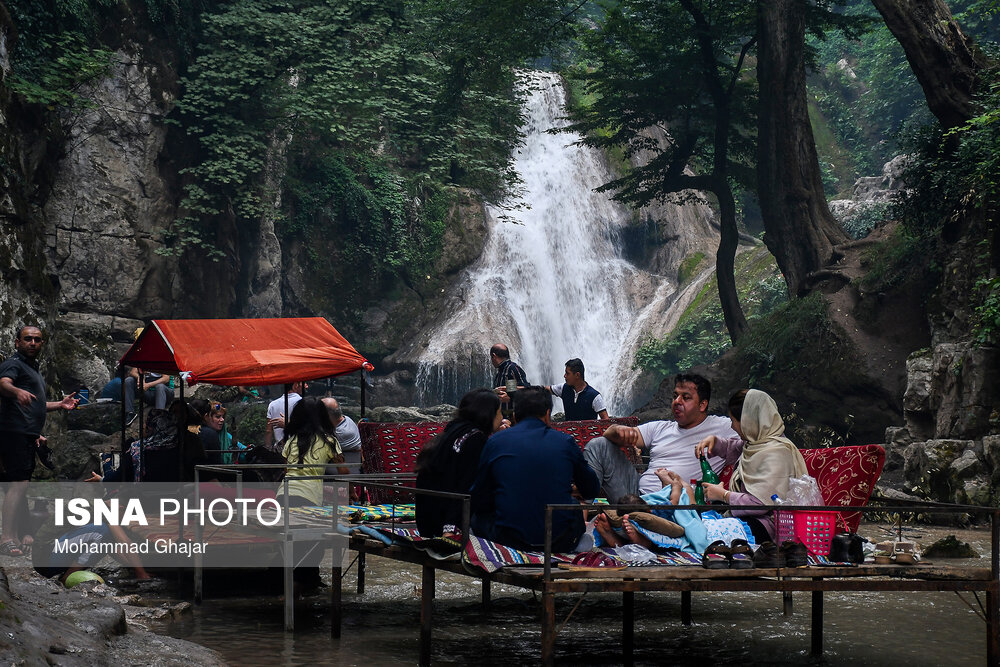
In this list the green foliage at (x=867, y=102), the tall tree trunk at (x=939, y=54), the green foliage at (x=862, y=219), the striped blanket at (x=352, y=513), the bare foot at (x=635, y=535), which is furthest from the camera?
the green foliage at (x=867, y=102)

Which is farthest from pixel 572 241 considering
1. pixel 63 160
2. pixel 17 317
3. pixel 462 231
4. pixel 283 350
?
pixel 283 350

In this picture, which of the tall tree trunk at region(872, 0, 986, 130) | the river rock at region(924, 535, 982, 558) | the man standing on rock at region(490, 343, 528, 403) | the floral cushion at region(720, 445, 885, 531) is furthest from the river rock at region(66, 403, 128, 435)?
the tall tree trunk at region(872, 0, 986, 130)

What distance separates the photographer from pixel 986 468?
552 inches

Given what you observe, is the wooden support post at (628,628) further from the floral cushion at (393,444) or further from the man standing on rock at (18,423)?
the man standing on rock at (18,423)

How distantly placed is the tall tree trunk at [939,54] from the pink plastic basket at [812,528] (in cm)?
1354

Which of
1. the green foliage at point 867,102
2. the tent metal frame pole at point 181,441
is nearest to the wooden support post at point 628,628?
the tent metal frame pole at point 181,441

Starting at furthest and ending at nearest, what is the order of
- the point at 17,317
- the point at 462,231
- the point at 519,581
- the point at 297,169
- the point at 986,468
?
the point at 462,231, the point at 297,169, the point at 17,317, the point at 986,468, the point at 519,581

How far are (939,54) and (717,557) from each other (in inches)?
593

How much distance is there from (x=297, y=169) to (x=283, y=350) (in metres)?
20.4

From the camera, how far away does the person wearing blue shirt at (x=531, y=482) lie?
6.34 m

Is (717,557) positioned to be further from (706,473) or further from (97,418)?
(97,418)

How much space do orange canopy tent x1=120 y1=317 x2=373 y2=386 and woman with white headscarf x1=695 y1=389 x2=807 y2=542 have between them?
4.83 metres

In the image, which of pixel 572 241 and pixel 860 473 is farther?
pixel 572 241

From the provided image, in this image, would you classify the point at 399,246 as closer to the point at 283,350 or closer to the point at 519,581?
the point at 283,350
